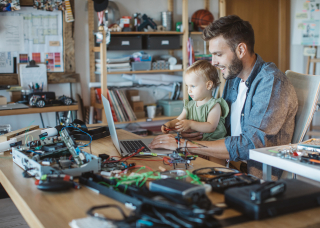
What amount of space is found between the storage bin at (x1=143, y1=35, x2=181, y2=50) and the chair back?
2.25 m

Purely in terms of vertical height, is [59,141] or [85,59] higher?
[85,59]

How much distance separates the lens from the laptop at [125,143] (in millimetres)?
1509

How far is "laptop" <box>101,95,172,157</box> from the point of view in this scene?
1.51 m

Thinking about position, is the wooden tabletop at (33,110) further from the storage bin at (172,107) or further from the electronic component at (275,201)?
the electronic component at (275,201)

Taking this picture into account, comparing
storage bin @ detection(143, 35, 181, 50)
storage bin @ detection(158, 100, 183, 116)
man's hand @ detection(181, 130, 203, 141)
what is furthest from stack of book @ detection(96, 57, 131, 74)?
man's hand @ detection(181, 130, 203, 141)

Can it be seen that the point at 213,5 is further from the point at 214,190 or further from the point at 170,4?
the point at 214,190

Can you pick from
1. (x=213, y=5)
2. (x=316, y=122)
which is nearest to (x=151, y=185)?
(x=213, y=5)

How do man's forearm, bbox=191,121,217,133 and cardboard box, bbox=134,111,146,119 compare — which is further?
cardboard box, bbox=134,111,146,119

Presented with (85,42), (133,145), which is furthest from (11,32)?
(133,145)

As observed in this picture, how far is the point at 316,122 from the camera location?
495cm

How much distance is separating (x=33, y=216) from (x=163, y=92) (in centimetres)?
351

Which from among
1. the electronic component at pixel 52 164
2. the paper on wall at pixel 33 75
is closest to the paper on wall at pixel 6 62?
the paper on wall at pixel 33 75

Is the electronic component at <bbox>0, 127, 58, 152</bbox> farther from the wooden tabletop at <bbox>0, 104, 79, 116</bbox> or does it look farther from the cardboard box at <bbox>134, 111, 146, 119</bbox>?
the cardboard box at <bbox>134, 111, 146, 119</bbox>

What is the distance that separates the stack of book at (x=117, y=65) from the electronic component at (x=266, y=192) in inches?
117
